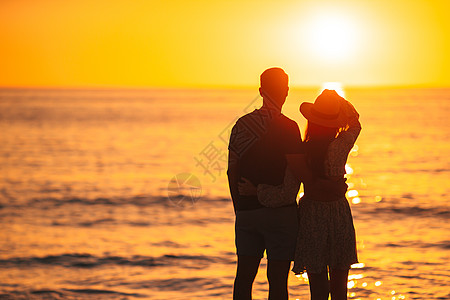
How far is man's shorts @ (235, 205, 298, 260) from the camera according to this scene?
5.02m

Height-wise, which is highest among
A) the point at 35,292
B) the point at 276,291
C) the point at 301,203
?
the point at 301,203

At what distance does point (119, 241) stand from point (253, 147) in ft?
31.2

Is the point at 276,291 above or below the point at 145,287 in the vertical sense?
above

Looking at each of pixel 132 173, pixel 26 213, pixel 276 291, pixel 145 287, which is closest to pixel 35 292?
pixel 145 287

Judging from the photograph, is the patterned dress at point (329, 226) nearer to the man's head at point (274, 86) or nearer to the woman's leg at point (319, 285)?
the woman's leg at point (319, 285)

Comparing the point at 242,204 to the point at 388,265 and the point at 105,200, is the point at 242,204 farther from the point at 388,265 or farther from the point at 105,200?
the point at 105,200

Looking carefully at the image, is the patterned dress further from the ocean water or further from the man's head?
the ocean water

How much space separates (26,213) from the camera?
702 inches

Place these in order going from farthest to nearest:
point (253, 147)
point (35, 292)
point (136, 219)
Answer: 1. point (136, 219)
2. point (35, 292)
3. point (253, 147)

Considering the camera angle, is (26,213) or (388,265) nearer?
(388,265)

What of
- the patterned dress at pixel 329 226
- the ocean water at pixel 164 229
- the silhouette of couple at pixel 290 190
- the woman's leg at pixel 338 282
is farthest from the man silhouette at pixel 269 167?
the ocean water at pixel 164 229

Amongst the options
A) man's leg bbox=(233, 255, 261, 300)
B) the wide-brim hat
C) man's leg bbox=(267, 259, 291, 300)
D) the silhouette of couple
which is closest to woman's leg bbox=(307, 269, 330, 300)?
the silhouette of couple

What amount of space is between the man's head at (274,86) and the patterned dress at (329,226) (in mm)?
557

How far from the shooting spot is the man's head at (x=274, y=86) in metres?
4.93
